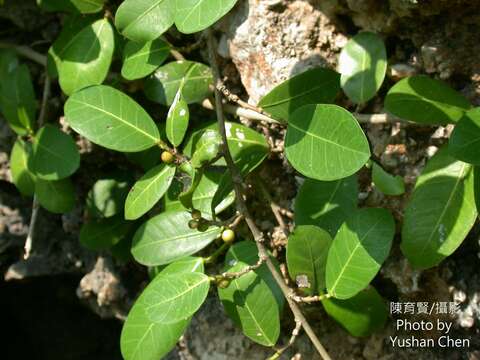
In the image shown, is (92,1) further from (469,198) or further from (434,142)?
(469,198)

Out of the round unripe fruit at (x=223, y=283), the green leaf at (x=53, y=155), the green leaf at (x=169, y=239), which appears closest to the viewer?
the round unripe fruit at (x=223, y=283)

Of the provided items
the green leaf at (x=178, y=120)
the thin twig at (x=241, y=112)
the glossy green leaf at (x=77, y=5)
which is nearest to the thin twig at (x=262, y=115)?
the thin twig at (x=241, y=112)

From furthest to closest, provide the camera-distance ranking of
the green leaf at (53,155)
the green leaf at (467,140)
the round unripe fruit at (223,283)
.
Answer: the green leaf at (53,155) < the round unripe fruit at (223,283) < the green leaf at (467,140)

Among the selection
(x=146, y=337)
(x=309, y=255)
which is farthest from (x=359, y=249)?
(x=146, y=337)

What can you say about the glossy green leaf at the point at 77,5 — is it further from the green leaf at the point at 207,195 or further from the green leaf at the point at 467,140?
the green leaf at the point at 467,140

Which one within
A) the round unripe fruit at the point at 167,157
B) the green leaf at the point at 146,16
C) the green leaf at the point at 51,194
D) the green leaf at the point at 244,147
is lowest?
the green leaf at the point at 51,194

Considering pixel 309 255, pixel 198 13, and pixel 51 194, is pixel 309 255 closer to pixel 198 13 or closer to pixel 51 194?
pixel 198 13

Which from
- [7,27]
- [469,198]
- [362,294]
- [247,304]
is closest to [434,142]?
[469,198]

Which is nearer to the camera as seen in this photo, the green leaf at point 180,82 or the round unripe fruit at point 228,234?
the round unripe fruit at point 228,234
